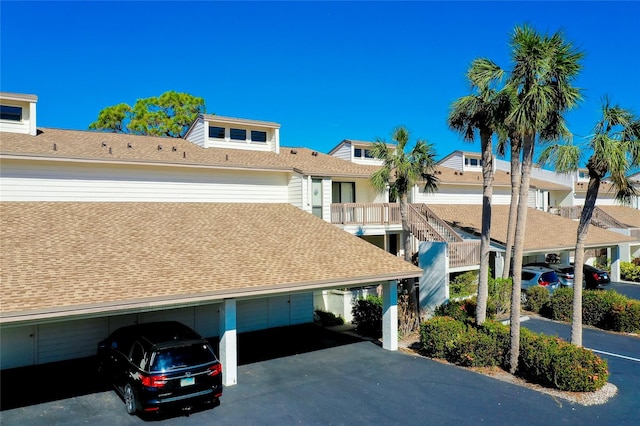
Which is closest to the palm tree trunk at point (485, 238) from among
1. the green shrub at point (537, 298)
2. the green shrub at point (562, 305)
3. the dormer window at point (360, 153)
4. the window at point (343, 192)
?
the green shrub at point (562, 305)

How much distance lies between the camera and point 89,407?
10.4 meters

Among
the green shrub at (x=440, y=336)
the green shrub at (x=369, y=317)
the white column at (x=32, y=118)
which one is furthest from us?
the white column at (x=32, y=118)

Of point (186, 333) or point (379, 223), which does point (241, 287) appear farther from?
point (379, 223)

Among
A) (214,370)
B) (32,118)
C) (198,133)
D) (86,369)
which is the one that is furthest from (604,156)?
(32,118)

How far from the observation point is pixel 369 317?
1744cm

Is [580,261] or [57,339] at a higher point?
[580,261]

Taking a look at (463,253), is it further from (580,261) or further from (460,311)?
(580,261)

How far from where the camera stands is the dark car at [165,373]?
9328mm

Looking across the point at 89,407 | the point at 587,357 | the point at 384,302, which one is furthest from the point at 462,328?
the point at 89,407

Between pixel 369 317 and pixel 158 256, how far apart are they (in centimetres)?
824

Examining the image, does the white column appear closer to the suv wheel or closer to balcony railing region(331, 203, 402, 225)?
balcony railing region(331, 203, 402, 225)

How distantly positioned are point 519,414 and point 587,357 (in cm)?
281

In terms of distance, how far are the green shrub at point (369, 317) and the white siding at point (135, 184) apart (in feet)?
20.7

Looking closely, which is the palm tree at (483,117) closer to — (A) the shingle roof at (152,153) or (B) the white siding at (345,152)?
(A) the shingle roof at (152,153)
